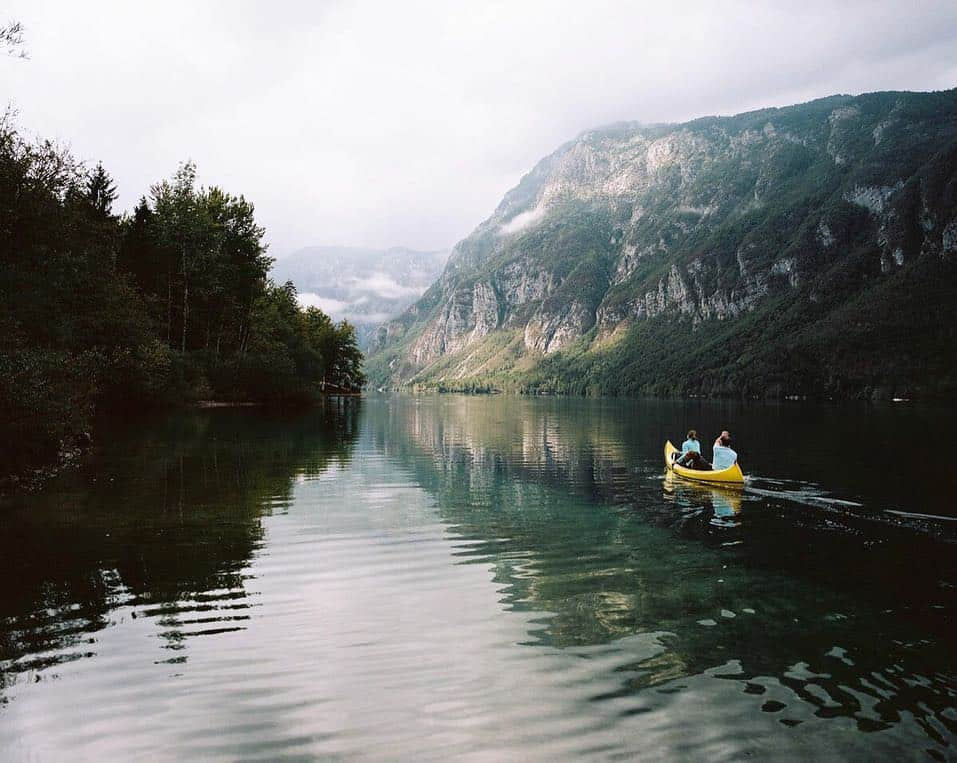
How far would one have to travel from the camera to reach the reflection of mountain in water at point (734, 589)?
9.69 m

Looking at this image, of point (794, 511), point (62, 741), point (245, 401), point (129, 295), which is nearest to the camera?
point (62, 741)

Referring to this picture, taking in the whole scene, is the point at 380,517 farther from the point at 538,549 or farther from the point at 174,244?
the point at 174,244

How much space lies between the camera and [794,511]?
2411 cm

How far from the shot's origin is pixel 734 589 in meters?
14.4

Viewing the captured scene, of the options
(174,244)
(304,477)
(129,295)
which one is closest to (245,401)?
(174,244)

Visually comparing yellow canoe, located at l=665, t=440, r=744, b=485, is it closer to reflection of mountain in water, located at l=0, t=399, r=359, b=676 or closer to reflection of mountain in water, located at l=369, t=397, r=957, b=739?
reflection of mountain in water, located at l=369, t=397, r=957, b=739

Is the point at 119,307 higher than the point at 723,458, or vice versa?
the point at 119,307

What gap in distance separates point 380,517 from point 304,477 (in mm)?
9330

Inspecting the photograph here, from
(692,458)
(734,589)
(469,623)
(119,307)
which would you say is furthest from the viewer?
(119,307)

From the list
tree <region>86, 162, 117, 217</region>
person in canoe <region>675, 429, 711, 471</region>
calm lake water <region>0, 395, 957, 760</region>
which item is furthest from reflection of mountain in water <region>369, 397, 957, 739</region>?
tree <region>86, 162, 117, 217</region>

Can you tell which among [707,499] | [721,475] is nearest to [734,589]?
[707,499]

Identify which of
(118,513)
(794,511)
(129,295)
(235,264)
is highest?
(235,264)

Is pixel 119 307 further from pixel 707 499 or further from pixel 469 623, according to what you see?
pixel 469 623

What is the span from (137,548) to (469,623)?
938cm
